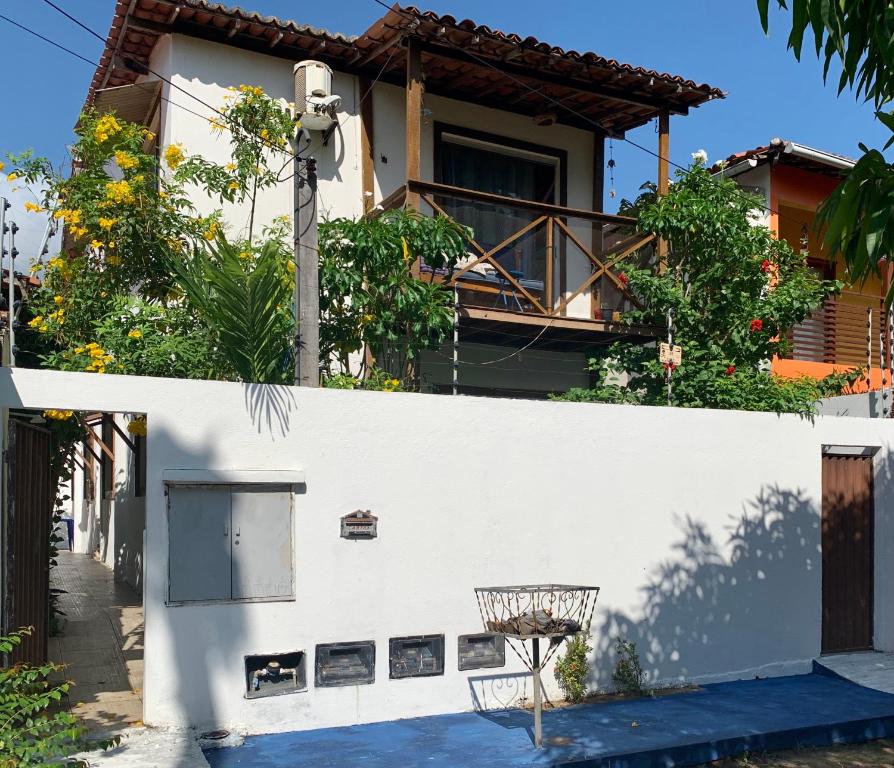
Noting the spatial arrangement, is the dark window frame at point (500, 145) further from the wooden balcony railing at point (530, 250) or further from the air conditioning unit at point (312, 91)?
the air conditioning unit at point (312, 91)

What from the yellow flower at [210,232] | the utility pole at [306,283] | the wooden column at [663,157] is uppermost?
the wooden column at [663,157]

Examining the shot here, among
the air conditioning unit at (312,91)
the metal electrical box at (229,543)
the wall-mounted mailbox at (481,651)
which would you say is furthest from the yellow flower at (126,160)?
the wall-mounted mailbox at (481,651)

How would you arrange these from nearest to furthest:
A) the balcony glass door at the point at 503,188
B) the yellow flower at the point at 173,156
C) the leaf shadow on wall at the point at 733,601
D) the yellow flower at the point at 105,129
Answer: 1. the leaf shadow on wall at the point at 733,601
2. the yellow flower at the point at 105,129
3. the yellow flower at the point at 173,156
4. the balcony glass door at the point at 503,188

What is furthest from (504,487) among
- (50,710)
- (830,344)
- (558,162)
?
(830,344)

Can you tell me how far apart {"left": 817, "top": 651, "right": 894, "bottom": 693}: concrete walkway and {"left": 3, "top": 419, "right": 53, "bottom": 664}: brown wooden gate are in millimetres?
6938

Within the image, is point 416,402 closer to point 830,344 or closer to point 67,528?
point 830,344

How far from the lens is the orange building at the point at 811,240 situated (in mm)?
12633

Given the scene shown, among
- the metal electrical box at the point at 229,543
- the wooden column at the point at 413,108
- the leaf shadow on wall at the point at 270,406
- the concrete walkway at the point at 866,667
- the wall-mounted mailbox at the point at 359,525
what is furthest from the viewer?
the wooden column at the point at 413,108

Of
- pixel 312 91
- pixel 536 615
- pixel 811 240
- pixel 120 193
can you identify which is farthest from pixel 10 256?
pixel 811 240

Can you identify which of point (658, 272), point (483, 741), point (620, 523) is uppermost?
point (658, 272)

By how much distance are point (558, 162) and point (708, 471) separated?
526 centimetres

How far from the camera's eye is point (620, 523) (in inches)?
330

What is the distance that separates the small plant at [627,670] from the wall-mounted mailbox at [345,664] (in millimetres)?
2252

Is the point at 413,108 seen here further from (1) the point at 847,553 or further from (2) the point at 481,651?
(1) the point at 847,553
